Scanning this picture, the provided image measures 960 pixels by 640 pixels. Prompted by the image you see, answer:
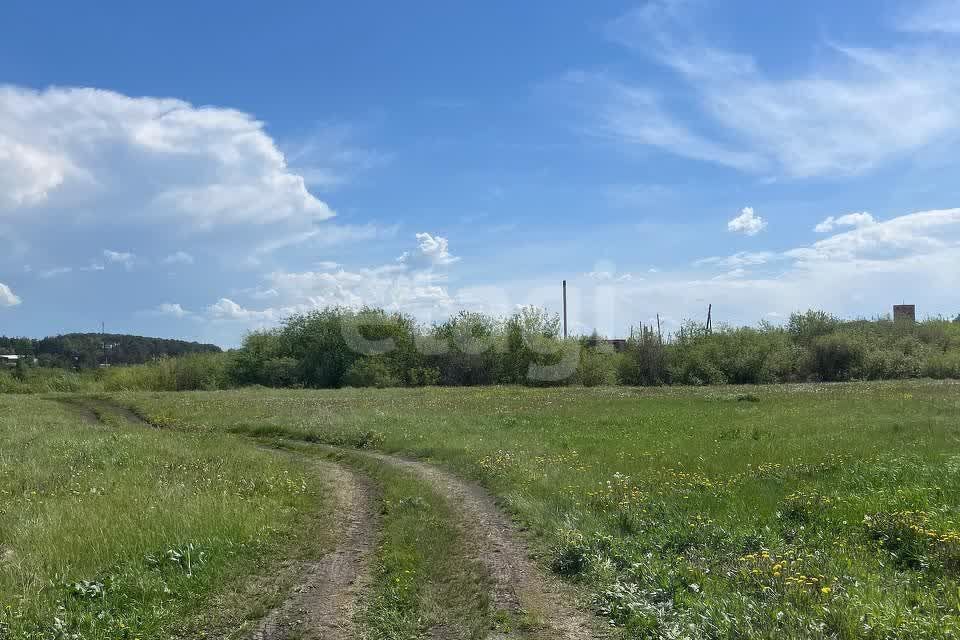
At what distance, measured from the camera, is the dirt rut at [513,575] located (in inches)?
254

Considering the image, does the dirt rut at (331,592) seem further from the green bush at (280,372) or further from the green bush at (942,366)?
the green bush at (942,366)

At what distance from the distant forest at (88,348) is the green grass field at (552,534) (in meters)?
92.4

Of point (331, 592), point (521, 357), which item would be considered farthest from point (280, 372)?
point (331, 592)

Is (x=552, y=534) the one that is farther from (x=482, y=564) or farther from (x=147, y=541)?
(x=147, y=541)

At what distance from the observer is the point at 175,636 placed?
6.42 m

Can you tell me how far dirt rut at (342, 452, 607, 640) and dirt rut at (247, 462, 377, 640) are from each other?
1.49 m

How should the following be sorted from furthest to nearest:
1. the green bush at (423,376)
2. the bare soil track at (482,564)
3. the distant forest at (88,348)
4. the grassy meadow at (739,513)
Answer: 1. the distant forest at (88,348)
2. the green bush at (423,376)
3. the bare soil track at (482,564)
4. the grassy meadow at (739,513)

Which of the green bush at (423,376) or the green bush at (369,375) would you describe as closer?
the green bush at (369,375)

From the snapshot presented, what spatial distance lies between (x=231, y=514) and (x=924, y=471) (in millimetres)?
12097

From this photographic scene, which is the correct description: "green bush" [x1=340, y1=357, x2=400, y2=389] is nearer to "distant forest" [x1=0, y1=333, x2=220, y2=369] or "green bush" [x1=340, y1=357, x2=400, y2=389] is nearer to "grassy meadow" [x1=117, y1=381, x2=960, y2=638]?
"distant forest" [x1=0, y1=333, x2=220, y2=369]

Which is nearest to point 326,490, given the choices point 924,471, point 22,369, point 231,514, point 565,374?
point 231,514

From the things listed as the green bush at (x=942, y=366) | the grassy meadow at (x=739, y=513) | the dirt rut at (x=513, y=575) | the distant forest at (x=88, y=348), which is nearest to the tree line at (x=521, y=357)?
the green bush at (x=942, y=366)

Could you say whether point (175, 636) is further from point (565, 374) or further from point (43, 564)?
point (565, 374)

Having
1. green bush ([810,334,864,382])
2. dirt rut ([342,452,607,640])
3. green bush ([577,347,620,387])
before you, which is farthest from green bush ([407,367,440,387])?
dirt rut ([342,452,607,640])
